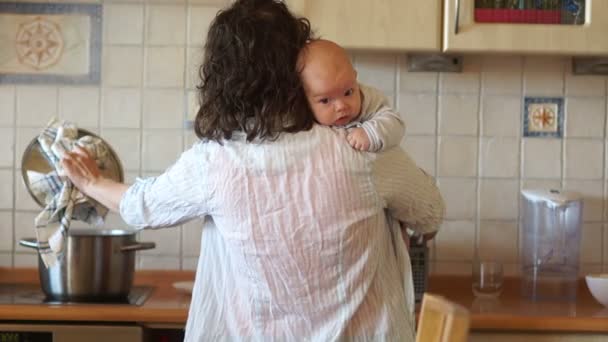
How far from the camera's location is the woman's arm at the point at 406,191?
66.9 inches

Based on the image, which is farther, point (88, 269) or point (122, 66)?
point (122, 66)

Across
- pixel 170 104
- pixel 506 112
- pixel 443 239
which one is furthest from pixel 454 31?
pixel 170 104

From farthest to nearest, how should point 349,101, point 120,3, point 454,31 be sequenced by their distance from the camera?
point 120,3, point 454,31, point 349,101

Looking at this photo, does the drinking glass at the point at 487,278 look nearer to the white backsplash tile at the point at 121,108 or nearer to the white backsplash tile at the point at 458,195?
the white backsplash tile at the point at 458,195

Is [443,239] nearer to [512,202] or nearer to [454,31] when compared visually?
[512,202]

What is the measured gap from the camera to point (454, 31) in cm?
246

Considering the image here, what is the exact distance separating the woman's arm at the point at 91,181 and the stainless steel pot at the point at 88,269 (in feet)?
1.61

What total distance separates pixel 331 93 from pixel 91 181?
20.9 inches

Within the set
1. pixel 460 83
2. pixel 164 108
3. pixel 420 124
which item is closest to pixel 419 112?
pixel 420 124

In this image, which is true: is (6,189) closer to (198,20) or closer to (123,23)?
(123,23)

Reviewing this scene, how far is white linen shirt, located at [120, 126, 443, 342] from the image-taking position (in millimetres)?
1668

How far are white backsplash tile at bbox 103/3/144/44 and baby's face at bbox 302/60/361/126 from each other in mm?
1254

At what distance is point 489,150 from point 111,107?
105cm

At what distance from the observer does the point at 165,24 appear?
9.24ft
